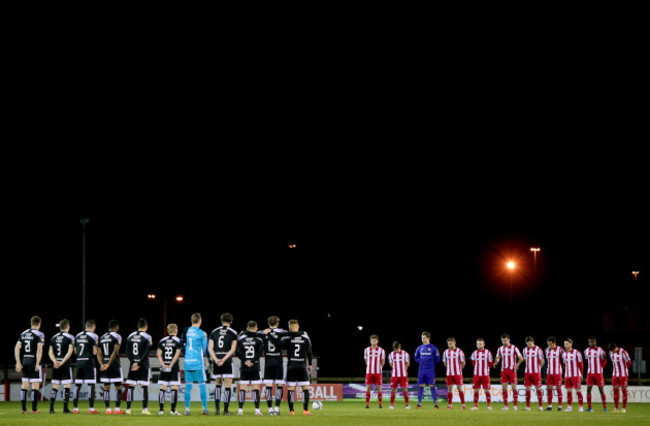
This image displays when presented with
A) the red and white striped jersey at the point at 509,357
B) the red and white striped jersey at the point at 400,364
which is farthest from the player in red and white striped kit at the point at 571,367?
the red and white striped jersey at the point at 400,364

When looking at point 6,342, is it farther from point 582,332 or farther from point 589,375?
point 589,375

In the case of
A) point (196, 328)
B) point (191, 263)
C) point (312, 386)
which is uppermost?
point (191, 263)

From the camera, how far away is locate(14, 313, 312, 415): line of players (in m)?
23.7

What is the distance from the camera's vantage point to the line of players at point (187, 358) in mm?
23656

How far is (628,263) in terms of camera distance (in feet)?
345

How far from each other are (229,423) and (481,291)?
8128cm

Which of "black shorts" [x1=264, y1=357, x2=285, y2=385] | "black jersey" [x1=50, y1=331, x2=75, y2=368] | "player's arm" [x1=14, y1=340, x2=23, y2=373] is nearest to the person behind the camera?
"black shorts" [x1=264, y1=357, x2=285, y2=385]

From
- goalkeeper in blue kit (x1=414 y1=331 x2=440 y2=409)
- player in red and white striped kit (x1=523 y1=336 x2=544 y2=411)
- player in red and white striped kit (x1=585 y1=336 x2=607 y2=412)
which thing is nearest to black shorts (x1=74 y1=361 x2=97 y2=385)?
goalkeeper in blue kit (x1=414 y1=331 x2=440 y2=409)

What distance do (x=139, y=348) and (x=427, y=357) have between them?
973 cm

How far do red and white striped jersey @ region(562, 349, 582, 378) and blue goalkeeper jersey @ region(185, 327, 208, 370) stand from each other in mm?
12894

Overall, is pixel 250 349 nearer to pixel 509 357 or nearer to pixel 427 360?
pixel 427 360

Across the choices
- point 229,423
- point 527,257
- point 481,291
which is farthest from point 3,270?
point 229,423

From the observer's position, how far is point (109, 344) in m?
24.8

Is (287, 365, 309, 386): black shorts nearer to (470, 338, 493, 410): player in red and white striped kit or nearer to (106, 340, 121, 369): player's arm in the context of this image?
(106, 340, 121, 369): player's arm
